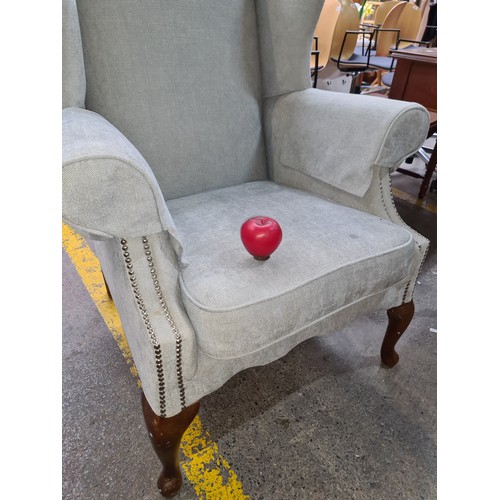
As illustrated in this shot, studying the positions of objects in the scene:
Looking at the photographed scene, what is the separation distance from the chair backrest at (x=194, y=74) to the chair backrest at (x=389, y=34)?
375 centimetres

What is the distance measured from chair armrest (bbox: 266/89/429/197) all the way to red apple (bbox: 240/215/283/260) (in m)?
0.45

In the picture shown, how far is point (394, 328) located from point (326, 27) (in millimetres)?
3161

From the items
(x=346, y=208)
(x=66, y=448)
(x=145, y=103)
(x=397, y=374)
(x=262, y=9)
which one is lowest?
(x=397, y=374)

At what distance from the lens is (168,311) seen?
2.41 feet

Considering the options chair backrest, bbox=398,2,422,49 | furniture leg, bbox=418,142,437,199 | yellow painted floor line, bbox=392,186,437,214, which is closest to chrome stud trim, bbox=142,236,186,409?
yellow painted floor line, bbox=392,186,437,214

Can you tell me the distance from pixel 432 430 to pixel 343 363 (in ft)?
1.03

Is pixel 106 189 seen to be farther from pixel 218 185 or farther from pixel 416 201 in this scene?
pixel 416 201

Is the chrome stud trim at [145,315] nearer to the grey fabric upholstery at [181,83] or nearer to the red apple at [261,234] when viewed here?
the red apple at [261,234]

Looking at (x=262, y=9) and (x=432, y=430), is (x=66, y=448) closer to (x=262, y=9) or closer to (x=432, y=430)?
(x=432, y=430)

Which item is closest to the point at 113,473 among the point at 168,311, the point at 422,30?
the point at 168,311

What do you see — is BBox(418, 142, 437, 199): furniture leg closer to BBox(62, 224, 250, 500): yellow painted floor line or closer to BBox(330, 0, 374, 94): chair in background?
BBox(330, 0, 374, 94): chair in background

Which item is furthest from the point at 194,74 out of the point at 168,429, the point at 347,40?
the point at 347,40

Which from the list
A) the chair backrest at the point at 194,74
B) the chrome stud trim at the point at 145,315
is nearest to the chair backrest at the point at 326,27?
the chair backrest at the point at 194,74

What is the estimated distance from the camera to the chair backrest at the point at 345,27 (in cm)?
345
